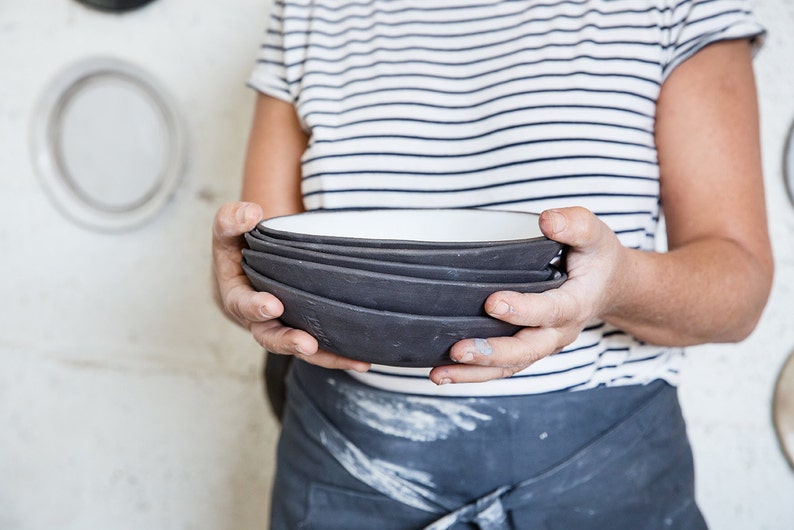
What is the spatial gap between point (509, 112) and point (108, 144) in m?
1.14

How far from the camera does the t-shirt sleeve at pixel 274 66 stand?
94cm

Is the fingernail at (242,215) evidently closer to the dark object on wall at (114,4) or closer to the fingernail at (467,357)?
the fingernail at (467,357)

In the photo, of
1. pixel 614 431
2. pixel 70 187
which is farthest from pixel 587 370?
pixel 70 187

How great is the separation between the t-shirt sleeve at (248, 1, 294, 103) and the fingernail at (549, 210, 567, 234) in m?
0.53

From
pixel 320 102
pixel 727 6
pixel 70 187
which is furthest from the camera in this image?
pixel 70 187

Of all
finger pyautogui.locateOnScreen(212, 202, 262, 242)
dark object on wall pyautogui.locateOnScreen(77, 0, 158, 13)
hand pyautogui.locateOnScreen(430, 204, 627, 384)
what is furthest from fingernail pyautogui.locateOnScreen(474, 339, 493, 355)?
dark object on wall pyautogui.locateOnScreen(77, 0, 158, 13)

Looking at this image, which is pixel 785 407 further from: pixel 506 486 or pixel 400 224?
pixel 400 224

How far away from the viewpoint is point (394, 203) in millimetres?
831

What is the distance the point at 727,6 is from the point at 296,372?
694 mm

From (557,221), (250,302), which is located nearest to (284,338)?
(250,302)

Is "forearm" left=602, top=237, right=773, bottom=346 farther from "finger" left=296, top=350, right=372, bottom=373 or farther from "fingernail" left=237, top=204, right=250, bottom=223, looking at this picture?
"fingernail" left=237, top=204, right=250, bottom=223

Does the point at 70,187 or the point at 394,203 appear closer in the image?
the point at 394,203

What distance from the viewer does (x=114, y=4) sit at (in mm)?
1533

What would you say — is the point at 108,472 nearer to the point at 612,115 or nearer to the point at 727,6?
the point at 612,115
